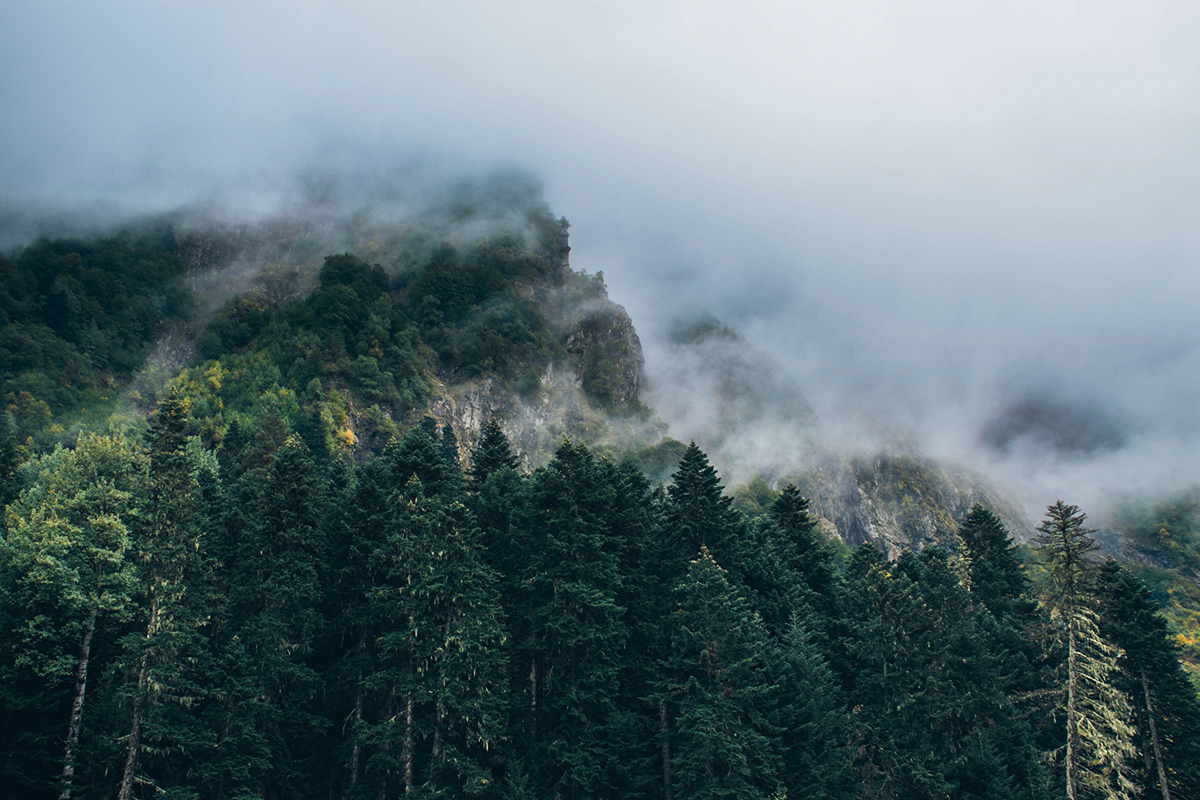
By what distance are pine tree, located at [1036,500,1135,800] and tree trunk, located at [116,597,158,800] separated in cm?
3966

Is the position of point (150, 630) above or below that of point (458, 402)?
below

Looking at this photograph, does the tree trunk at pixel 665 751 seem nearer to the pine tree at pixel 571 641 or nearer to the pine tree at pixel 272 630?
the pine tree at pixel 571 641

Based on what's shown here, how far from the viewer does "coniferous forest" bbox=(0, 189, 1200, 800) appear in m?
32.8

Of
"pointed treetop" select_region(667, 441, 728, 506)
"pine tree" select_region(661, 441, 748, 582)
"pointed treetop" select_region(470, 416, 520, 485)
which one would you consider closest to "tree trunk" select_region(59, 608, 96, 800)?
"pointed treetop" select_region(470, 416, 520, 485)

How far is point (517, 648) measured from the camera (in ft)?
127

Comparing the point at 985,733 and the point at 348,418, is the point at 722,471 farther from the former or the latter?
the point at 985,733

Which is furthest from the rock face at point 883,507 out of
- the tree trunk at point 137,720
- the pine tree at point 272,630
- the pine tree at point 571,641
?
the tree trunk at point 137,720

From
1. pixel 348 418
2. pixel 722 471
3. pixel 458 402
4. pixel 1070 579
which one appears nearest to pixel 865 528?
pixel 722 471

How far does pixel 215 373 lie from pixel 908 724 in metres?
96.5

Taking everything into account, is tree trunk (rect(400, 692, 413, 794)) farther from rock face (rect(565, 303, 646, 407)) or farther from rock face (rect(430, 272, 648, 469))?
rock face (rect(565, 303, 646, 407))

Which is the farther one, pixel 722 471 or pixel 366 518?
pixel 722 471

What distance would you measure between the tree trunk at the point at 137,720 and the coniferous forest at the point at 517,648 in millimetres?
113

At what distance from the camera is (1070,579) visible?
3353cm

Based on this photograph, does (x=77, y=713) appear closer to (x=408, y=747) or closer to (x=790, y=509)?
(x=408, y=747)
